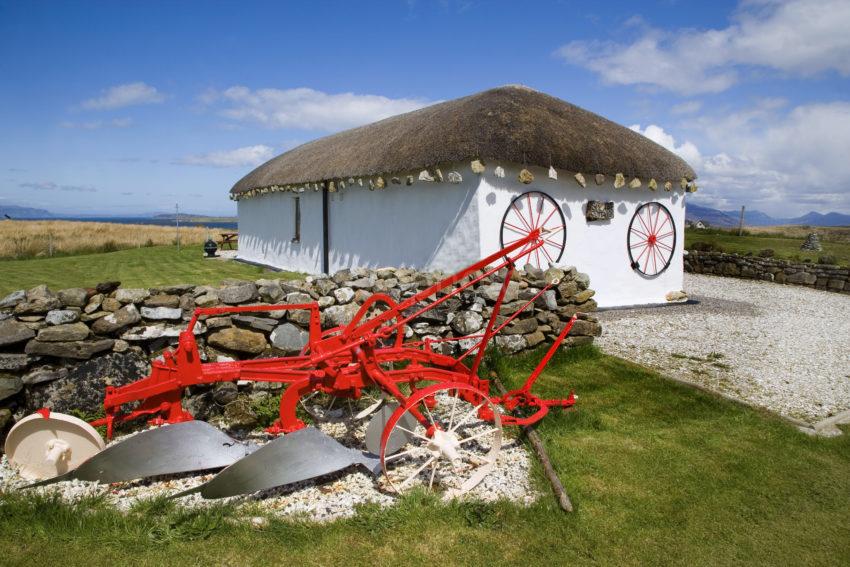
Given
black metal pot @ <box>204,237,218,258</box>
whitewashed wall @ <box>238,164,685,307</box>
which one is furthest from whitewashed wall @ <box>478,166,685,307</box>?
black metal pot @ <box>204,237,218,258</box>

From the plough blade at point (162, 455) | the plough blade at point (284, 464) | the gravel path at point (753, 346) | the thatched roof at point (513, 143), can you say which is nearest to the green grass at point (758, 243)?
the gravel path at point (753, 346)

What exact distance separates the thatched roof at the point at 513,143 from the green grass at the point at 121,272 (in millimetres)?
4002

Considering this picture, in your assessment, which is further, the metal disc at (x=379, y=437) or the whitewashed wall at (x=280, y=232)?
the whitewashed wall at (x=280, y=232)

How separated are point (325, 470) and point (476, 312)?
3596 mm

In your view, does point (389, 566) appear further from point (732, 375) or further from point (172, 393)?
point (732, 375)

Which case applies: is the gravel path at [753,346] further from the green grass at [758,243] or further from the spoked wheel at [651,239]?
the green grass at [758,243]

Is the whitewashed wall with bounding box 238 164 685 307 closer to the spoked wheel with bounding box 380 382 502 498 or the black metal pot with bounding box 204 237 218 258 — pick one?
the spoked wheel with bounding box 380 382 502 498

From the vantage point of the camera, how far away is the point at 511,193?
402 inches

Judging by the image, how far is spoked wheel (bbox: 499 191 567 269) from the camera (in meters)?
10.2

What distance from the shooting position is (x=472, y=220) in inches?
392

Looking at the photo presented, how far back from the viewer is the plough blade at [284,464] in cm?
397

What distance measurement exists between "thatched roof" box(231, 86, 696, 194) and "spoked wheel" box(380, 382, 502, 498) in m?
5.87

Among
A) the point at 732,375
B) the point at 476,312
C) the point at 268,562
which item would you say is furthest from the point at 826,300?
the point at 268,562

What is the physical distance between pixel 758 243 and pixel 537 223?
62.1ft
